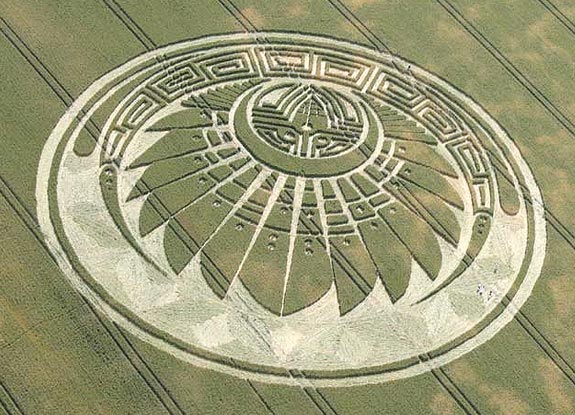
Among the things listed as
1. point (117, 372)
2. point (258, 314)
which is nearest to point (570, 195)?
point (258, 314)

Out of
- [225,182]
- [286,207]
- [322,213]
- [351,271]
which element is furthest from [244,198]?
[351,271]

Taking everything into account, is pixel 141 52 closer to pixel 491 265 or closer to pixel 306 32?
pixel 306 32

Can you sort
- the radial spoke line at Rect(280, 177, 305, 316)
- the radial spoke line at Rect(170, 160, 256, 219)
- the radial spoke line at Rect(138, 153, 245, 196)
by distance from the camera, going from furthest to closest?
the radial spoke line at Rect(138, 153, 245, 196) → the radial spoke line at Rect(170, 160, 256, 219) → the radial spoke line at Rect(280, 177, 305, 316)

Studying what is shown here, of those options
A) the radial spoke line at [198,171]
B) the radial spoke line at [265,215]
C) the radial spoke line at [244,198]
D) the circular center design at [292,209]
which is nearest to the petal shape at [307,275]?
the circular center design at [292,209]

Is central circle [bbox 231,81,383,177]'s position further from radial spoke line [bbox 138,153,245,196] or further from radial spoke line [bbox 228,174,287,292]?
radial spoke line [bbox 138,153,245,196]

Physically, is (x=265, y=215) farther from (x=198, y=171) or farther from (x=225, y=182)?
(x=198, y=171)

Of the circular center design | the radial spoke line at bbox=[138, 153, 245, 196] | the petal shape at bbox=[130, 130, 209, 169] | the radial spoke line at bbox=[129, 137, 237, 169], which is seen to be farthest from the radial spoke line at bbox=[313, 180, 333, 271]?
the petal shape at bbox=[130, 130, 209, 169]
